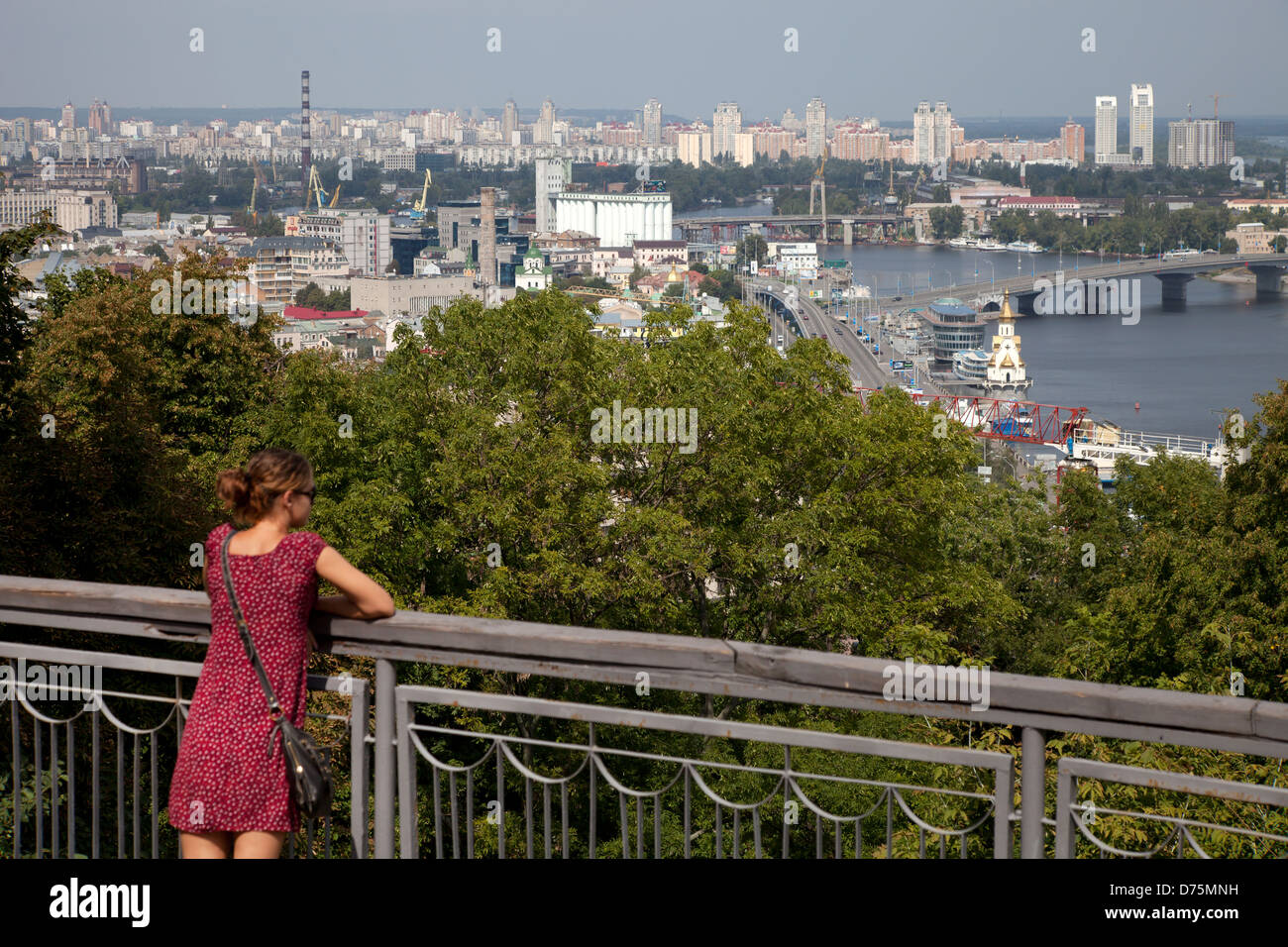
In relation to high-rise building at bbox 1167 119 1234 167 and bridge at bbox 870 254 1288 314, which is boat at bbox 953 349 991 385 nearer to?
bridge at bbox 870 254 1288 314

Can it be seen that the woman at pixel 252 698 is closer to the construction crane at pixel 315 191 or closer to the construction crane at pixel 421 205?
the construction crane at pixel 421 205

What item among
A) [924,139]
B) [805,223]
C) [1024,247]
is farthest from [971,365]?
[924,139]

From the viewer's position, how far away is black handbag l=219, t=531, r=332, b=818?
5.97 feet

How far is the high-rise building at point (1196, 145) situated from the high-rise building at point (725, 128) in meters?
51.6

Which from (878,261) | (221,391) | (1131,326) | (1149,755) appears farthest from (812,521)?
(878,261)

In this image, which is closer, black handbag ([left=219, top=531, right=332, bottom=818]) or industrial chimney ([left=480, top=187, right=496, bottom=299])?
black handbag ([left=219, top=531, right=332, bottom=818])

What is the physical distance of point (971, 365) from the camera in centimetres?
6309

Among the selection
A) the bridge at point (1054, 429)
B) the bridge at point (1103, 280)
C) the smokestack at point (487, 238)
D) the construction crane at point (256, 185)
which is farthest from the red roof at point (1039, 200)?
the bridge at point (1054, 429)

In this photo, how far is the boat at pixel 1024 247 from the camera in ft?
344

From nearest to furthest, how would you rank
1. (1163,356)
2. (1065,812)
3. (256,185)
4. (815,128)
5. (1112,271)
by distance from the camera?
(1065,812) < (1163,356) < (1112,271) < (256,185) < (815,128)

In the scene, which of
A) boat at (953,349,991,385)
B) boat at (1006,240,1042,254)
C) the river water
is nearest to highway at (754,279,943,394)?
boat at (953,349,991,385)

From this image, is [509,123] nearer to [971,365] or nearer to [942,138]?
[942,138]

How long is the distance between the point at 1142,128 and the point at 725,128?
2006 inches
